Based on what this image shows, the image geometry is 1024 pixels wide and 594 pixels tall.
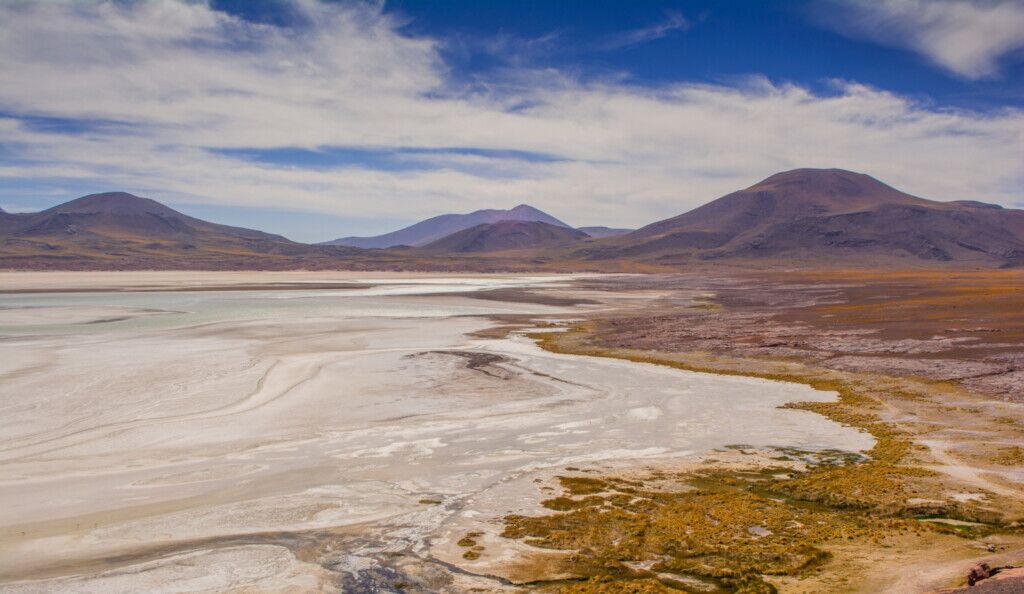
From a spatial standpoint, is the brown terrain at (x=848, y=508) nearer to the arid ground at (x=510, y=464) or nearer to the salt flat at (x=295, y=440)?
the arid ground at (x=510, y=464)

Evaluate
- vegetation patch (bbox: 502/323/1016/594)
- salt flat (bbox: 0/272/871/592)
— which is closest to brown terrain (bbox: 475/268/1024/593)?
vegetation patch (bbox: 502/323/1016/594)

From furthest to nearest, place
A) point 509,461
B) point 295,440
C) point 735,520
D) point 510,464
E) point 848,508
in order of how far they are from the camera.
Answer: point 295,440 → point 509,461 → point 510,464 → point 848,508 → point 735,520

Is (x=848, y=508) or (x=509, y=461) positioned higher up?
(x=848, y=508)

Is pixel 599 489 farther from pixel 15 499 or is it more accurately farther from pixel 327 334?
pixel 327 334

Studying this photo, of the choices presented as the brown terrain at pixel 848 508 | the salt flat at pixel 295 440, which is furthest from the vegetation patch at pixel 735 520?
the salt flat at pixel 295 440

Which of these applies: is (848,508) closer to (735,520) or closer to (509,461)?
(735,520)

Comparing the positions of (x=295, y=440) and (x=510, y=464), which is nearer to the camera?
(x=510, y=464)

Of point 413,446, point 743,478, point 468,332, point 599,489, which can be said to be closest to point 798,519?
point 743,478

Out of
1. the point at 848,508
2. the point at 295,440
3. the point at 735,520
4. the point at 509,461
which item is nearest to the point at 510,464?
the point at 509,461

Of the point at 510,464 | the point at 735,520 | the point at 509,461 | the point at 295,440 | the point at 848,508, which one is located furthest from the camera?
the point at 295,440
